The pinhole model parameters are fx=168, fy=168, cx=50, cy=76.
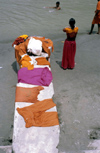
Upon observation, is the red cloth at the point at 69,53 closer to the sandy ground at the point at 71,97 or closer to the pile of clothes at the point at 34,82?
the sandy ground at the point at 71,97

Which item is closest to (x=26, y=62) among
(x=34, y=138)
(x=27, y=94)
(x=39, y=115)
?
(x=27, y=94)

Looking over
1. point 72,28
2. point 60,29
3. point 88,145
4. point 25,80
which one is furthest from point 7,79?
point 60,29

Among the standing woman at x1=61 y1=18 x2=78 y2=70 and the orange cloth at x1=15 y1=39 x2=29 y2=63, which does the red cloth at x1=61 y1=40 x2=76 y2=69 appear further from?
the orange cloth at x1=15 y1=39 x2=29 y2=63

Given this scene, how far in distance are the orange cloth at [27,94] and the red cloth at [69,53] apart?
5.26 ft

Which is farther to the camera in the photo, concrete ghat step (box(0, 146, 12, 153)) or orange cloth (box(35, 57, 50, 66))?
orange cloth (box(35, 57, 50, 66))

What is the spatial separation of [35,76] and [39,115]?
1276 millimetres

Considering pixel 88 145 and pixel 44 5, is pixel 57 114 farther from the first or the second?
pixel 44 5

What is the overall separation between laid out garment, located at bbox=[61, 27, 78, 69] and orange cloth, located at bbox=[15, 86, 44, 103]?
1623 millimetres

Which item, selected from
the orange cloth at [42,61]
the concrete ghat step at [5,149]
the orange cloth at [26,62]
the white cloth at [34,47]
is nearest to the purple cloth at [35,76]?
the orange cloth at [26,62]

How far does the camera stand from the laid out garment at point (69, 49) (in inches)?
195

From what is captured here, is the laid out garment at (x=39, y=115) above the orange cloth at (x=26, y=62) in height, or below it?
below

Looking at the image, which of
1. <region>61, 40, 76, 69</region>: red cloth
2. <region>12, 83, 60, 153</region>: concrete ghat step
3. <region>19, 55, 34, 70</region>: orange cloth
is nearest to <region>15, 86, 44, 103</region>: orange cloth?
<region>12, 83, 60, 153</region>: concrete ghat step

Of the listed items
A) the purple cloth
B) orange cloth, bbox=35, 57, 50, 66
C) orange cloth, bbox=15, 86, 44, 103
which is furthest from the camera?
orange cloth, bbox=35, 57, 50, 66

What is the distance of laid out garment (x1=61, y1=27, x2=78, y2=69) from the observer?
4941 millimetres
